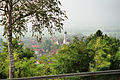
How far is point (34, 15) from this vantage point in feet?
9.09

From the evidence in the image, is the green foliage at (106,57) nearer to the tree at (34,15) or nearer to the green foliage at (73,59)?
the green foliage at (73,59)

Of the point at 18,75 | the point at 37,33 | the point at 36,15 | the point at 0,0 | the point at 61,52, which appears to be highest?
the point at 0,0

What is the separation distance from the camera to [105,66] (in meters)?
3.71

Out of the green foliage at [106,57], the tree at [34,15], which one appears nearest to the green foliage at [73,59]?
the green foliage at [106,57]

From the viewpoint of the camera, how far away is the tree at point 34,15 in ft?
8.80

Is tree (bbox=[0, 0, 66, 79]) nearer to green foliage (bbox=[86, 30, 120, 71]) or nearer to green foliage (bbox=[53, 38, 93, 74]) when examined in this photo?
green foliage (bbox=[53, 38, 93, 74])

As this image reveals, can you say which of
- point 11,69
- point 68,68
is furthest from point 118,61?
point 11,69

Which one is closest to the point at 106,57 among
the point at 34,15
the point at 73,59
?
the point at 73,59

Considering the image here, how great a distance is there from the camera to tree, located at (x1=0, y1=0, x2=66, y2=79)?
2682mm

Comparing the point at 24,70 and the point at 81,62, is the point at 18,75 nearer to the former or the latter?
the point at 24,70

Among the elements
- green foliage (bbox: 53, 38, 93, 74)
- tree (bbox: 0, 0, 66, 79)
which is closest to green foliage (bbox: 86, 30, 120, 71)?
green foliage (bbox: 53, 38, 93, 74)

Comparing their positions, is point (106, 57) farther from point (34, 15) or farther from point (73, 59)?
point (34, 15)

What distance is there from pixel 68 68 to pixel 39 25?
1.36 m

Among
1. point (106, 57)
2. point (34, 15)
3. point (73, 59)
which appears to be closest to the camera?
point (34, 15)
